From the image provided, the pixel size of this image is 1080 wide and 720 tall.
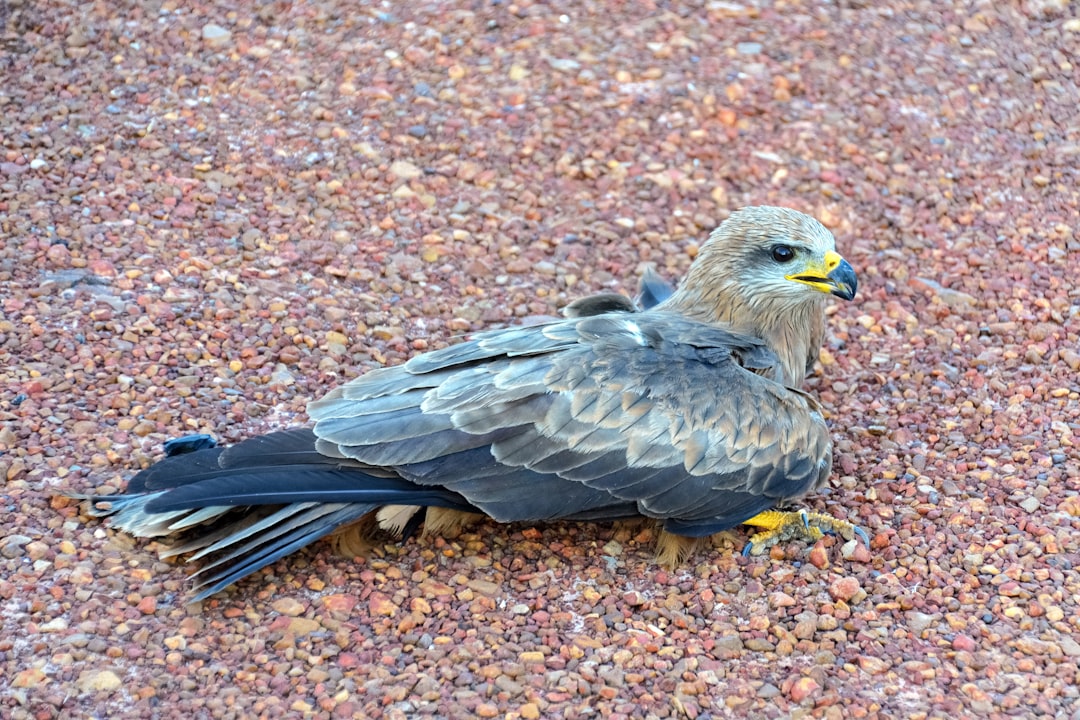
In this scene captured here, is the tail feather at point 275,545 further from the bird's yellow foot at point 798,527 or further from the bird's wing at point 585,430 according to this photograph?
the bird's yellow foot at point 798,527

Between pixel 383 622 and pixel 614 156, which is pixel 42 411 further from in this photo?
pixel 614 156

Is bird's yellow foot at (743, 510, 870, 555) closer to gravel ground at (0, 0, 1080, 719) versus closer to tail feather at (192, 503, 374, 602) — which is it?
gravel ground at (0, 0, 1080, 719)

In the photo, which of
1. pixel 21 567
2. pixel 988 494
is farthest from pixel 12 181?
pixel 988 494

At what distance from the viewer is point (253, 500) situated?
183 inches

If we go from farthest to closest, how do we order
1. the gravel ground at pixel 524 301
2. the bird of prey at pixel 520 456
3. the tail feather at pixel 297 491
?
the bird of prey at pixel 520 456 → the tail feather at pixel 297 491 → the gravel ground at pixel 524 301

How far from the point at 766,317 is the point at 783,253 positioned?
0.30m

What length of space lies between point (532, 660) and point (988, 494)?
2179mm

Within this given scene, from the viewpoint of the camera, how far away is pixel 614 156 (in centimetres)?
744

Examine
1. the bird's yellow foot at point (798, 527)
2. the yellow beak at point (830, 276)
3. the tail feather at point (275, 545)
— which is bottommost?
the bird's yellow foot at point (798, 527)

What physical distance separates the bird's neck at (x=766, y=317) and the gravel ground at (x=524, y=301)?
0.49 metres

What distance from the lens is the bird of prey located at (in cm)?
476

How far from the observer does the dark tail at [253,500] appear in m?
4.67

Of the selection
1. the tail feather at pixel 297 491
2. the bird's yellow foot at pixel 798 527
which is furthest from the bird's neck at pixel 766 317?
the tail feather at pixel 297 491

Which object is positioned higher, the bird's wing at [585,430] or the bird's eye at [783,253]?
the bird's eye at [783,253]
